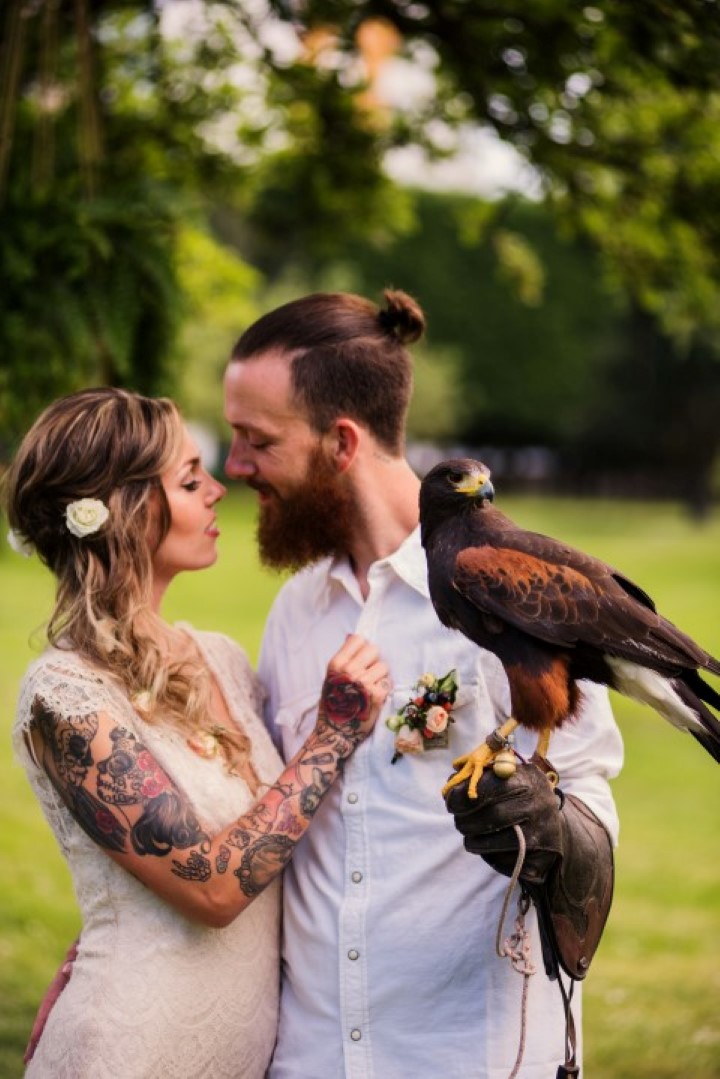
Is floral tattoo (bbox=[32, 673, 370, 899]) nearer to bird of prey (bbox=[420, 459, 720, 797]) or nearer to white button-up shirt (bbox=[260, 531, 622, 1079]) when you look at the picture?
white button-up shirt (bbox=[260, 531, 622, 1079])

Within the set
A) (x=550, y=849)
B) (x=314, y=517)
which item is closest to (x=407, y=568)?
(x=314, y=517)

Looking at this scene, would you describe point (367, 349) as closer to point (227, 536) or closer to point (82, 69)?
point (82, 69)

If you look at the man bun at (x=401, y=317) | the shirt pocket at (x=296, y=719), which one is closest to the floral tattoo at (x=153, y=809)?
the shirt pocket at (x=296, y=719)

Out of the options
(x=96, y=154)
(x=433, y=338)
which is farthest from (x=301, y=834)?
(x=433, y=338)

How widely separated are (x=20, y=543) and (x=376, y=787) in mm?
1096

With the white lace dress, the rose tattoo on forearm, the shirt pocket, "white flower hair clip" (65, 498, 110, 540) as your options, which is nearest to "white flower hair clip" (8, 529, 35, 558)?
"white flower hair clip" (65, 498, 110, 540)

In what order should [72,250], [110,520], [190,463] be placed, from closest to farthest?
[110,520] → [190,463] → [72,250]

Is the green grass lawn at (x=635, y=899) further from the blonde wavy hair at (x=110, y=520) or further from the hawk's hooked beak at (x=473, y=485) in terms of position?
the hawk's hooked beak at (x=473, y=485)

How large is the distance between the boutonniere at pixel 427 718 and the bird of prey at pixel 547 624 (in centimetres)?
33

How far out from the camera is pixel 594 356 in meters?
38.8

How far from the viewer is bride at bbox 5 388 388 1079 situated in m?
2.48

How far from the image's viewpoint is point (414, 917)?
262 centimetres

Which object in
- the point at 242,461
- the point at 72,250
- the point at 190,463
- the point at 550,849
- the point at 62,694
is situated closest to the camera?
the point at 550,849

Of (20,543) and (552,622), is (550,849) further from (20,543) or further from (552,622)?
(20,543)
